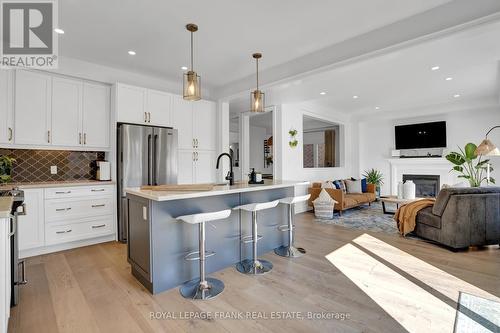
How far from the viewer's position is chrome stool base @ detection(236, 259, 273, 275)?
278 centimetres

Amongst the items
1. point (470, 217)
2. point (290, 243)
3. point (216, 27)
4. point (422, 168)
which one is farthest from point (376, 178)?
point (216, 27)

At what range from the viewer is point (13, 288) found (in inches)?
83.6

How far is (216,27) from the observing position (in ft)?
9.51

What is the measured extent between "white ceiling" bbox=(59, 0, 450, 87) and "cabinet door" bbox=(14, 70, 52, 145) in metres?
0.55

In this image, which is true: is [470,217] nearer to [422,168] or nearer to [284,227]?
[284,227]

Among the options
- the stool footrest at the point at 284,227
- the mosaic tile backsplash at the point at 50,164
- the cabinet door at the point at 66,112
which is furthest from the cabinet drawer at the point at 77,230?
the stool footrest at the point at 284,227

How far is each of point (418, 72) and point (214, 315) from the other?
4681 mm

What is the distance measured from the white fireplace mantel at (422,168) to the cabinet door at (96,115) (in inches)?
299

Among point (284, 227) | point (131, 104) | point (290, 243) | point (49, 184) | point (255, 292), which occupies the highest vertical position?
point (131, 104)

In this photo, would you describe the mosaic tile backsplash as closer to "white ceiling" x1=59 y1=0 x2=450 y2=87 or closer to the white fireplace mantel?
"white ceiling" x1=59 y1=0 x2=450 y2=87

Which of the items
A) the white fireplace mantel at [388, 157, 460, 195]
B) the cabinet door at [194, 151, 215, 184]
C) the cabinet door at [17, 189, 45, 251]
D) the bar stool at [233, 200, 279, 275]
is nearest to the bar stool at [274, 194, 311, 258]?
the bar stool at [233, 200, 279, 275]

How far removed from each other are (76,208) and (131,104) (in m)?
1.76

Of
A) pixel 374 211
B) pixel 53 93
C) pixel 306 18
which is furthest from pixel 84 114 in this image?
pixel 374 211

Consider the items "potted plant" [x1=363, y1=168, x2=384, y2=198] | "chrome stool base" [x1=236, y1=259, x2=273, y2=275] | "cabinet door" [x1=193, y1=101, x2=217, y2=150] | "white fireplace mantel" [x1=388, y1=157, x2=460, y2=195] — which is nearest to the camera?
"chrome stool base" [x1=236, y1=259, x2=273, y2=275]
